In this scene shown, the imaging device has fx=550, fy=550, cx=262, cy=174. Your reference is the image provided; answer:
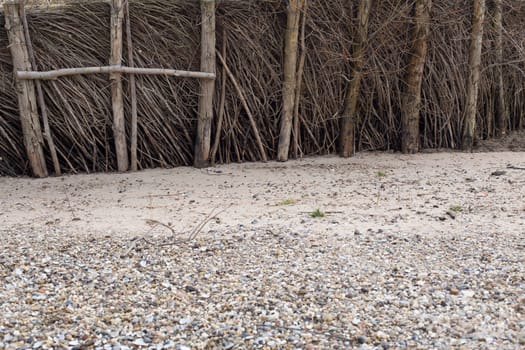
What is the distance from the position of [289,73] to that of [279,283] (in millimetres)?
3324

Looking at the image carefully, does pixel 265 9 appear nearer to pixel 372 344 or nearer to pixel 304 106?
pixel 304 106

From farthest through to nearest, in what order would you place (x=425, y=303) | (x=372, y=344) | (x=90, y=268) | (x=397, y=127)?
1. (x=397, y=127)
2. (x=90, y=268)
3. (x=425, y=303)
4. (x=372, y=344)

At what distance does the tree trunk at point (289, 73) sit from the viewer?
5715 millimetres

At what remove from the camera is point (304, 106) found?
241 inches

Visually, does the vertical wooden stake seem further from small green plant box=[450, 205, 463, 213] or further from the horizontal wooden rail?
small green plant box=[450, 205, 463, 213]

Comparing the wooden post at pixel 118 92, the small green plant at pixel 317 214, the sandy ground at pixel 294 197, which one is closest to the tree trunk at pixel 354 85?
the sandy ground at pixel 294 197

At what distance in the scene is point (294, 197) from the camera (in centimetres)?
465

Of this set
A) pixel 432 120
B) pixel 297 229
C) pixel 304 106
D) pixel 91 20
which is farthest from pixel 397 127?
pixel 91 20

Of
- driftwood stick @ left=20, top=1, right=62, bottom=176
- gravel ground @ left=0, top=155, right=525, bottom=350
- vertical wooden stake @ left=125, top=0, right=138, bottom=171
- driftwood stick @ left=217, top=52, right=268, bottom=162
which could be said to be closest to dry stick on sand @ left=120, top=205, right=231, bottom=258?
gravel ground @ left=0, top=155, right=525, bottom=350

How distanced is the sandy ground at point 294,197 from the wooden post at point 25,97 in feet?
0.78

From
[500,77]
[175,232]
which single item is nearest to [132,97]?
[175,232]

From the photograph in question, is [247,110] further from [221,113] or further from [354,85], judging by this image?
[354,85]

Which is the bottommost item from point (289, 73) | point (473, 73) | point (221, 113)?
point (221, 113)

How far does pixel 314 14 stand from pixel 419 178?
210 cm
